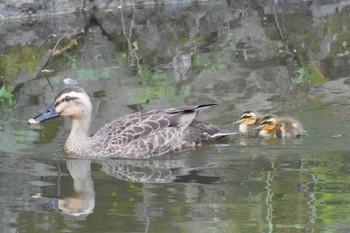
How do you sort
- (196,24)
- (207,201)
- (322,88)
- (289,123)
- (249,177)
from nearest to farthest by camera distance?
(207,201) → (249,177) → (289,123) → (322,88) → (196,24)

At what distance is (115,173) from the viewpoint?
29.5 ft

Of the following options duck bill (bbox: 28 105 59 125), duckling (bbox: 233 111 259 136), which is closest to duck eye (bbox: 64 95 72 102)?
duck bill (bbox: 28 105 59 125)

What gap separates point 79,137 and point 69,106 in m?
0.32

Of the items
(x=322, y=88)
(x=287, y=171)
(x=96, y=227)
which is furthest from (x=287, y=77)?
(x=96, y=227)

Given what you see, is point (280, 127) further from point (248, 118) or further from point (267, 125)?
point (248, 118)

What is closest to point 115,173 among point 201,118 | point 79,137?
point 79,137

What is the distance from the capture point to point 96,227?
712 centimetres

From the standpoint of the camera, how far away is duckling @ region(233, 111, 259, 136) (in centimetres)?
1030

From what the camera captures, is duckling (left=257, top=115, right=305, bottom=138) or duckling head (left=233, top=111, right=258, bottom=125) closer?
duckling (left=257, top=115, right=305, bottom=138)

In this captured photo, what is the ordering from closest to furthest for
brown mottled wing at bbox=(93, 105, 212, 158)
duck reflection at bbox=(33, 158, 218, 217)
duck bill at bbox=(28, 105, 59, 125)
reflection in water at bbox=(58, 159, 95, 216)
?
reflection in water at bbox=(58, 159, 95, 216) → duck reflection at bbox=(33, 158, 218, 217) → brown mottled wing at bbox=(93, 105, 212, 158) → duck bill at bbox=(28, 105, 59, 125)

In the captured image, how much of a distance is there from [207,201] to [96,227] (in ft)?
3.34

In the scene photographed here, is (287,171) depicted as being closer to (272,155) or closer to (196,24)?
(272,155)

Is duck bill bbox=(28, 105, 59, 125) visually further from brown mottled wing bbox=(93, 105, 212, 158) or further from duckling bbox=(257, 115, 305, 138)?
duckling bbox=(257, 115, 305, 138)

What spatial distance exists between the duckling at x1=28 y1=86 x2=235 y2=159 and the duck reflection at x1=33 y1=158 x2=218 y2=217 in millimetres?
190
